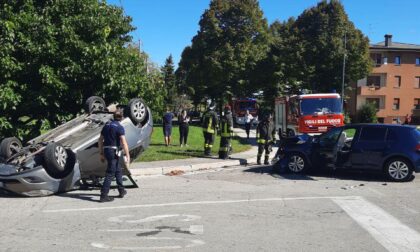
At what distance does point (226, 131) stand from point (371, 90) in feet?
159

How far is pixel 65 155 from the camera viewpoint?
31.1ft

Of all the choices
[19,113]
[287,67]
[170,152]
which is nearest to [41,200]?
[19,113]

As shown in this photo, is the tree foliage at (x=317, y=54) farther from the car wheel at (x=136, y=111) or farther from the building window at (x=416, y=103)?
the car wheel at (x=136, y=111)

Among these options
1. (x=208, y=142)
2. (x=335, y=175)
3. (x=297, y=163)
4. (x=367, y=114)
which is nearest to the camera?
(x=335, y=175)

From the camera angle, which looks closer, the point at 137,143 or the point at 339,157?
the point at 137,143

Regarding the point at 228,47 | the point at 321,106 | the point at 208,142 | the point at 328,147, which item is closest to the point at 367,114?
the point at 228,47

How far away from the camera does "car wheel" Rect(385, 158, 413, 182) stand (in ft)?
37.4

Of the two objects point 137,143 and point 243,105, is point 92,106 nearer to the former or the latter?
point 137,143

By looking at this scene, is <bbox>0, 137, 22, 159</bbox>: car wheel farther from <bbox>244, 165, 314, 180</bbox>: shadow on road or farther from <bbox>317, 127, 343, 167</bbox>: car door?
<bbox>317, 127, 343, 167</bbox>: car door

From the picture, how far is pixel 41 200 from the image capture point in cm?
897

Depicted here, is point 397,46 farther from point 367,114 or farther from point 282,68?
point 282,68

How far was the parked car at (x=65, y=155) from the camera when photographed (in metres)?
9.12

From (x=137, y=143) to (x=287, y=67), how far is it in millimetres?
35654

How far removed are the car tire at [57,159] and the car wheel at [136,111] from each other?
5.93 feet
